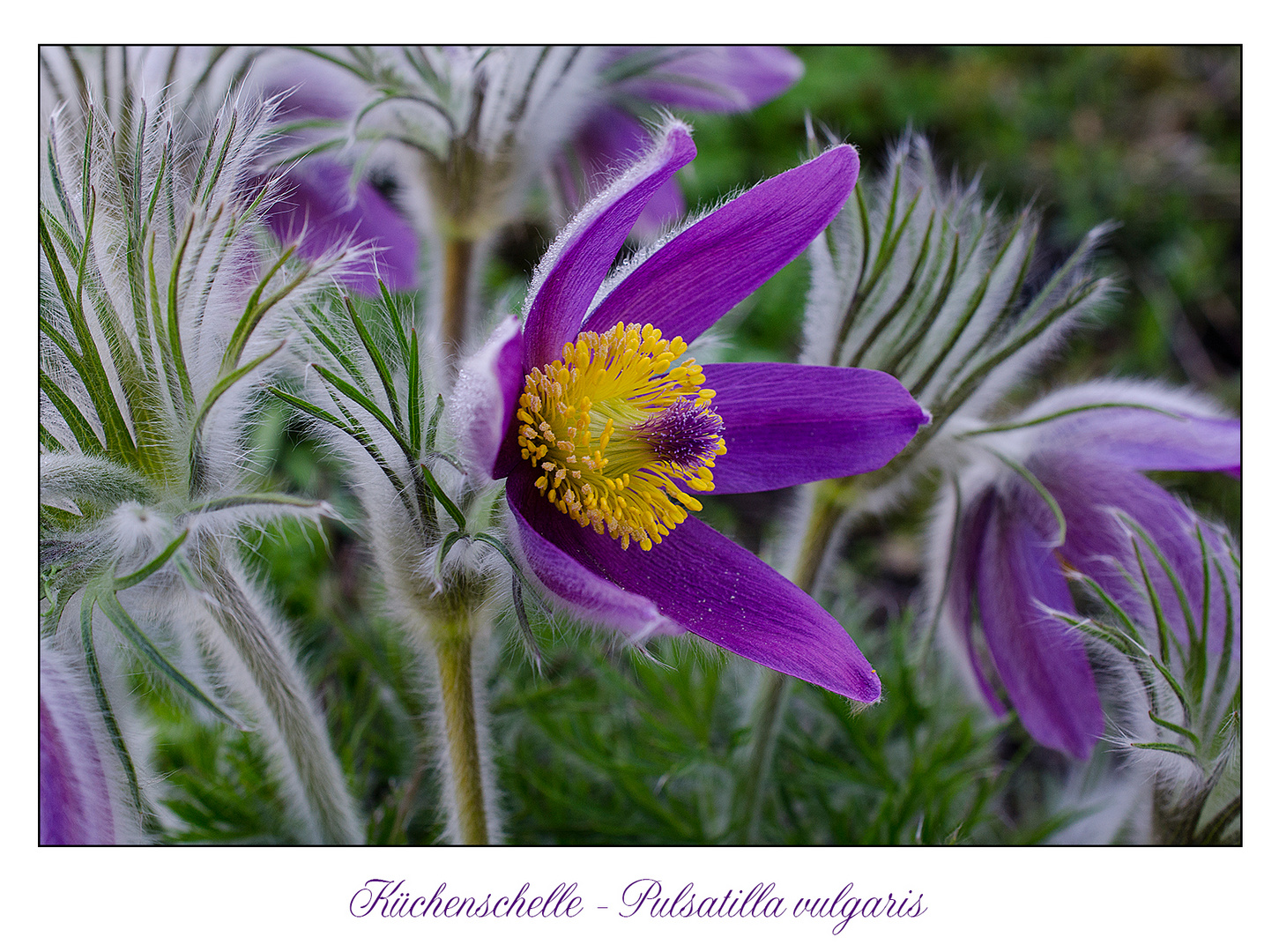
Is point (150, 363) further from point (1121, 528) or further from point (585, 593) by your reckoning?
point (1121, 528)

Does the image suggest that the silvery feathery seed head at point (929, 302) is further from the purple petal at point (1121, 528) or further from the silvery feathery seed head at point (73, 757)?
the silvery feathery seed head at point (73, 757)

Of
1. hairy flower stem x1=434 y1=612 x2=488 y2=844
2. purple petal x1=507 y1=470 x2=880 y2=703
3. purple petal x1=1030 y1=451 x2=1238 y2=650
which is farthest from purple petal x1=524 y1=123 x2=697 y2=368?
purple petal x1=1030 y1=451 x2=1238 y2=650

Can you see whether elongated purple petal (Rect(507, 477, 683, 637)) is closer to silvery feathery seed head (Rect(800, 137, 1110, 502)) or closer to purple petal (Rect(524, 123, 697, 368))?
purple petal (Rect(524, 123, 697, 368))

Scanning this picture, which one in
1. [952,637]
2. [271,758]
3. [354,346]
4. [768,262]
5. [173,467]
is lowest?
[271,758]

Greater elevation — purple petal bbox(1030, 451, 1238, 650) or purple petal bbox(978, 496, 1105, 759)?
purple petal bbox(1030, 451, 1238, 650)

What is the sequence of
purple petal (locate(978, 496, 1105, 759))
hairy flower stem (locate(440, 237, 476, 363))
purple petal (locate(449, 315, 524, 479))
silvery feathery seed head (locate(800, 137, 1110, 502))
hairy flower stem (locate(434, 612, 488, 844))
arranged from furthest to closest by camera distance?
hairy flower stem (locate(440, 237, 476, 363)) < purple petal (locate(978, 496, 1105, 759)) < silvery feathery seed head (locate(800, 137, 1110, 502)) < hairy flower stem (locate(434, 612, 488, 844)) < purple petal (locate(449, 315, 524, 479))
